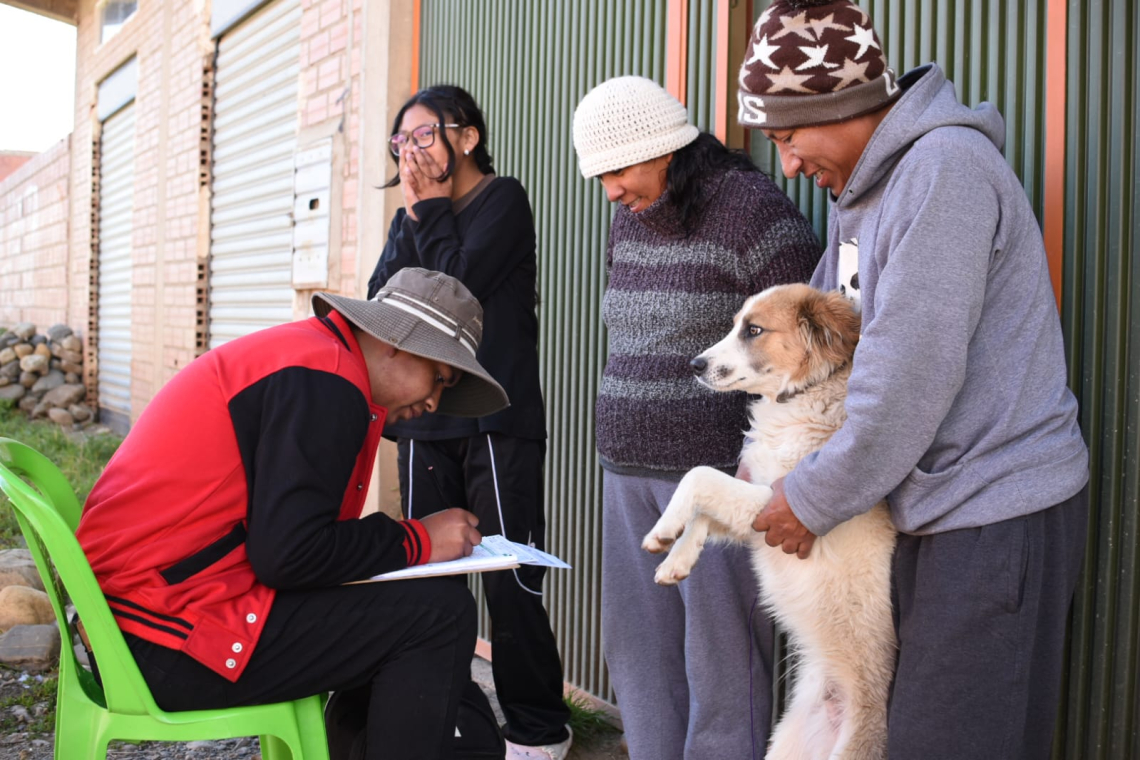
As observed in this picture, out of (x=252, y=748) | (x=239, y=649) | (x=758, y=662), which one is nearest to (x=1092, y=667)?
(x=758, y=662)

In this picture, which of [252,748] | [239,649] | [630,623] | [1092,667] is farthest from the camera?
[252,748]

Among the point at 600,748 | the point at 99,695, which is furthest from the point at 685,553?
the point at 600,748

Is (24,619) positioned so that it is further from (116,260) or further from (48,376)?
(48,376)

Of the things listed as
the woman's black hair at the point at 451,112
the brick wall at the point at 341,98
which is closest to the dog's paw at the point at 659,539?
the woman's black hair at the point at 451,112

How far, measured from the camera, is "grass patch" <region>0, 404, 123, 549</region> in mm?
6727

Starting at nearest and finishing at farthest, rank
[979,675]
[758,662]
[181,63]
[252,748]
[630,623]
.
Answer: [979,675]
[758,662]
[630,623]
[252,748]
[181,63]

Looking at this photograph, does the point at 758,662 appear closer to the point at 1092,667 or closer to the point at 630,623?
the point at 630,623

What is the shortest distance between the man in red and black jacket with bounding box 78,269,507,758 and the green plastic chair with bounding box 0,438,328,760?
0.14 ft

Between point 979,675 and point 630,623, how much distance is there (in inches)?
48.0

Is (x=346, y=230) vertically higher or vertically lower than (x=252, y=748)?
higher

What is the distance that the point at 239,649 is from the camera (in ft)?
6.70

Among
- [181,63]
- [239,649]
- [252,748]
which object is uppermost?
[181,63]

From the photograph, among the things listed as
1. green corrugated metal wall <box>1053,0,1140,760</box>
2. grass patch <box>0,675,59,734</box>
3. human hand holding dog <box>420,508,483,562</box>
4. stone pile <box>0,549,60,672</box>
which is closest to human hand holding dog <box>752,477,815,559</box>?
human hand holding dog <box>420,508,483,562</box>

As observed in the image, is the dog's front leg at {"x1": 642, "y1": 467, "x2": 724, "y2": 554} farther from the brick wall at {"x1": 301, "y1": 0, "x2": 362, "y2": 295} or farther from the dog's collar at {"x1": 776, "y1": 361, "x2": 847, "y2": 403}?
the brick wall at {"x1": 301, "y1": 0, "x2": 362, "y2": 295}
